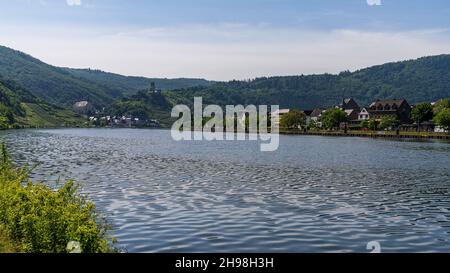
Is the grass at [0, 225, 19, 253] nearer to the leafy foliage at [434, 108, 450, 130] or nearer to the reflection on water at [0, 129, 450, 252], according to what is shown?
the reflection on water at [0, 129, 450, 252]

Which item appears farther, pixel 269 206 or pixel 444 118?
pixel 444 118

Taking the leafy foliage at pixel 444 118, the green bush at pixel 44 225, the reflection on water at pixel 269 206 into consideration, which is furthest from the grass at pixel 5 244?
the leafy foliage at pixel 444 118

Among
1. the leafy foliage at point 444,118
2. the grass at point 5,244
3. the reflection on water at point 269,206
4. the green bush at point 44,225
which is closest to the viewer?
the green bush at point 44,225

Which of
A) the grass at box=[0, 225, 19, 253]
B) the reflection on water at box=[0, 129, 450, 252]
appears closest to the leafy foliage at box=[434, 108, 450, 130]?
the reflection on water at box=[0, 129, 450, 252]

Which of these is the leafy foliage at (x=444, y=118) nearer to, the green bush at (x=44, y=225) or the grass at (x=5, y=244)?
the green bush at (x=44, y=225)

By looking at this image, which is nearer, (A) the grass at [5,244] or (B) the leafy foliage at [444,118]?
(A) the grass at [5,244]

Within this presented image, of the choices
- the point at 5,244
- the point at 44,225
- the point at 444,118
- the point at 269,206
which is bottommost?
the point at 269,206

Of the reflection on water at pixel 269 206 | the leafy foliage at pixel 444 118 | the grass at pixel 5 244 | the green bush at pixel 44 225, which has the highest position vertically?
the leafy foliage at pixel 444 118

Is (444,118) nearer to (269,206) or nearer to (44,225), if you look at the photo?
(269,206)

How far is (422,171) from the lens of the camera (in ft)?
244

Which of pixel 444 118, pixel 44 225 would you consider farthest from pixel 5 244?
pixel 444 118

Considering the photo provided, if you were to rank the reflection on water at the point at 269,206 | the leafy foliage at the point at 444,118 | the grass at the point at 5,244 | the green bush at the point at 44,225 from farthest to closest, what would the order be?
the leafy foliage at the point at 444,118, the reflection on water at the point at 269,206, the grass at the point at 5,244, the green bush at the point at 44,225
